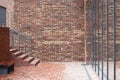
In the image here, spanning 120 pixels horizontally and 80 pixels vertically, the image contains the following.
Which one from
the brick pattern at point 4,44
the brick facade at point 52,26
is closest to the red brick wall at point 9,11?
the brick facade at point 52,26

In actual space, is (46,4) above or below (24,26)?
above

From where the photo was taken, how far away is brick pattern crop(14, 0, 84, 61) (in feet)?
43.9

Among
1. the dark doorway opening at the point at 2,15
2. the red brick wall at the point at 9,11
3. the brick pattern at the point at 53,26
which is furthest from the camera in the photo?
the brick pattern at the point at 53,26

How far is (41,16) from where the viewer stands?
531 inches

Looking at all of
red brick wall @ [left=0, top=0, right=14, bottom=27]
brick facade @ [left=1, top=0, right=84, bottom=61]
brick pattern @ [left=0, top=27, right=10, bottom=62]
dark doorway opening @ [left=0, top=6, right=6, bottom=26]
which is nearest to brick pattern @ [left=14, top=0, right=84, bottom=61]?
brick facade @ [left=1, top=0, right=84, bottom=61]

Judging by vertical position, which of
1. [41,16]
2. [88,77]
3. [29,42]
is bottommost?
[88,77]

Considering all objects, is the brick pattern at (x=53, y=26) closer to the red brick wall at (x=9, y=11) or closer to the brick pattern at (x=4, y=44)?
the red brick wall at (x=9, y=11)

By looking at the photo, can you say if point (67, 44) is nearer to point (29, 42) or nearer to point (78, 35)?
point (78, 35)

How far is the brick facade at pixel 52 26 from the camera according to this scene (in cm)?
1337

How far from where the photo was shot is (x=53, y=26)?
13445 mm

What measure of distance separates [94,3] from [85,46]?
264 centimetres

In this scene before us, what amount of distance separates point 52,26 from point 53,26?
5cm

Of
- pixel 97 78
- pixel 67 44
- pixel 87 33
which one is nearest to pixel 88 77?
pixel 97 78

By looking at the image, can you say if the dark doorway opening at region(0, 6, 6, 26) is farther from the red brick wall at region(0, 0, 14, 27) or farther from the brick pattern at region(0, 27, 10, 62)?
the brick pattern at region(0, 27, 10, 62)
